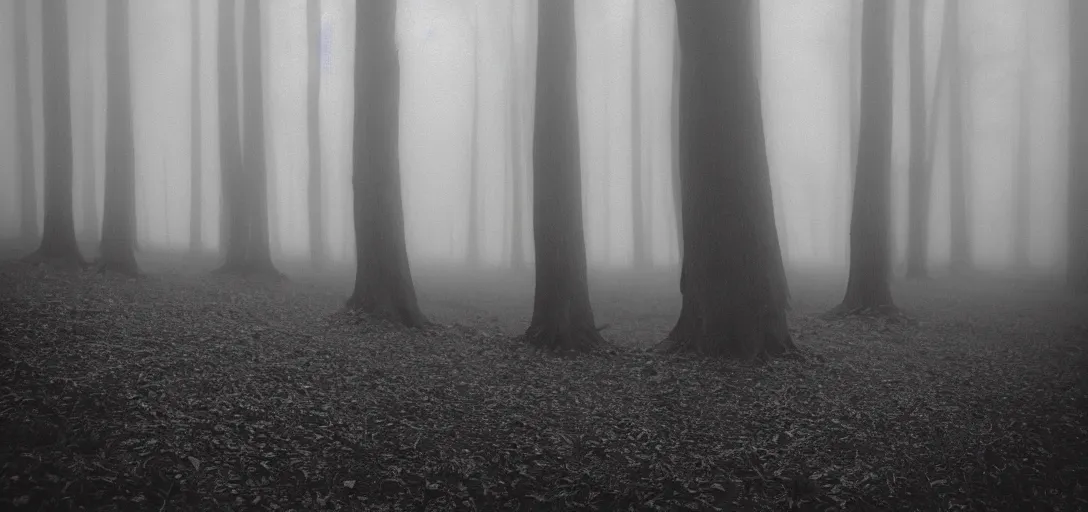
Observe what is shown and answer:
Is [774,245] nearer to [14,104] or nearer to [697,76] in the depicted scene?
[697,76]

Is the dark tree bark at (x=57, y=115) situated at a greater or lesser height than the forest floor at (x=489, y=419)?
greater

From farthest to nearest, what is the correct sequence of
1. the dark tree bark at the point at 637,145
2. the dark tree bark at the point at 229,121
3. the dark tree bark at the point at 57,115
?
the dark tree bark at the point at 637,145
the dark tree bark at the point at 229,121
the dark tree bark at the point at 57,115

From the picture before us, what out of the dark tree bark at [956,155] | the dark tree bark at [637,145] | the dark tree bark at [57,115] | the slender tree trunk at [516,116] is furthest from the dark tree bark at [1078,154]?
the dark tree bark at [57,115]

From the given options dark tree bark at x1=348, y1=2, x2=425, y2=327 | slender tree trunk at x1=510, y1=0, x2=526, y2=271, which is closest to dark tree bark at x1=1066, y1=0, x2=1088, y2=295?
dark tree bark at x1=348, y1=2, x2=425, y2=327

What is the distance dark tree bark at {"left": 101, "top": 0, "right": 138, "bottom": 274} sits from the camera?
14.0 metres

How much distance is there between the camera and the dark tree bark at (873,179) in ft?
40.8

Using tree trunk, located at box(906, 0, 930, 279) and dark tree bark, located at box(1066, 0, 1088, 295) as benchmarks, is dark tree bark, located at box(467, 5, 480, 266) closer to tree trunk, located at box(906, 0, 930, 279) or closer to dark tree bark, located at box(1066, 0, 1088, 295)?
tree trunk, located at box(906, 0, 930, 279)

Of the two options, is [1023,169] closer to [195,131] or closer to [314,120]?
[314,120]

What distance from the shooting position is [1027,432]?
5.65 meters

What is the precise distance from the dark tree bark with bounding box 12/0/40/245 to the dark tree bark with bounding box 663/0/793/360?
75.9 feet

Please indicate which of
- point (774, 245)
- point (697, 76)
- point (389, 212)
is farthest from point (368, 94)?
point (774, 245)

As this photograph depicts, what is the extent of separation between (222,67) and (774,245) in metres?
16.2

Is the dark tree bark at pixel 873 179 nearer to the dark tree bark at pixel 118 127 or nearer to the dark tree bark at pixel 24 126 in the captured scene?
the dark tree bark at pixel 118 127

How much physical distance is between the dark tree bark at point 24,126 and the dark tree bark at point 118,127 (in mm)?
9229
